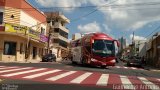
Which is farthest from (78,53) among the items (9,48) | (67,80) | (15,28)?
(67,80)

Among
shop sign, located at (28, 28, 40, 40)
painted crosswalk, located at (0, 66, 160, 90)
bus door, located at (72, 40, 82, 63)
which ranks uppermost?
shop sign, located at (28, 28, 40, 40)

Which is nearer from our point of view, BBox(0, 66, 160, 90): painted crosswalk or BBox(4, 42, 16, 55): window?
BBox(0, 66, 160, 90): painted crosswalk

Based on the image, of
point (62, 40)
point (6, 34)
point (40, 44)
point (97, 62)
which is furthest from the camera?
point (62, 40)

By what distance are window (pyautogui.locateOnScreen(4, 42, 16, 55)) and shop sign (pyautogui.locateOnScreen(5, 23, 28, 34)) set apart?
1977 mm

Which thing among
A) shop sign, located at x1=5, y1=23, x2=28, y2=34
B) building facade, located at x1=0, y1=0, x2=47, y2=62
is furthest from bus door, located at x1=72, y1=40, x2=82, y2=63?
shop sign, located at x1=5, y1=23, x2=28, y2=34

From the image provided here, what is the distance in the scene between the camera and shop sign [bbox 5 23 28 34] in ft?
170

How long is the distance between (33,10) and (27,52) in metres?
7.99

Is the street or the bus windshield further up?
the bus windshield

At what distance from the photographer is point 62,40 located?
337ft

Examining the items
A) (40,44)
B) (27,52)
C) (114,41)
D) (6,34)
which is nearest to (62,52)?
(40,44)

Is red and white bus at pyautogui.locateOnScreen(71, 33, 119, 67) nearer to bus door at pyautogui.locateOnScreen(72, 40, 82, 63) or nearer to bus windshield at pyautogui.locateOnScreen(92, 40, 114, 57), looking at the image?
bus windshield at pyautogui.locateOnScreen(92, 40, 114, 57)

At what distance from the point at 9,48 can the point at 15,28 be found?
9.58 feet

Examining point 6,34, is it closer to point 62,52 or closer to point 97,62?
point 97,62

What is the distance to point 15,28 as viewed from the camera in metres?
53.1
